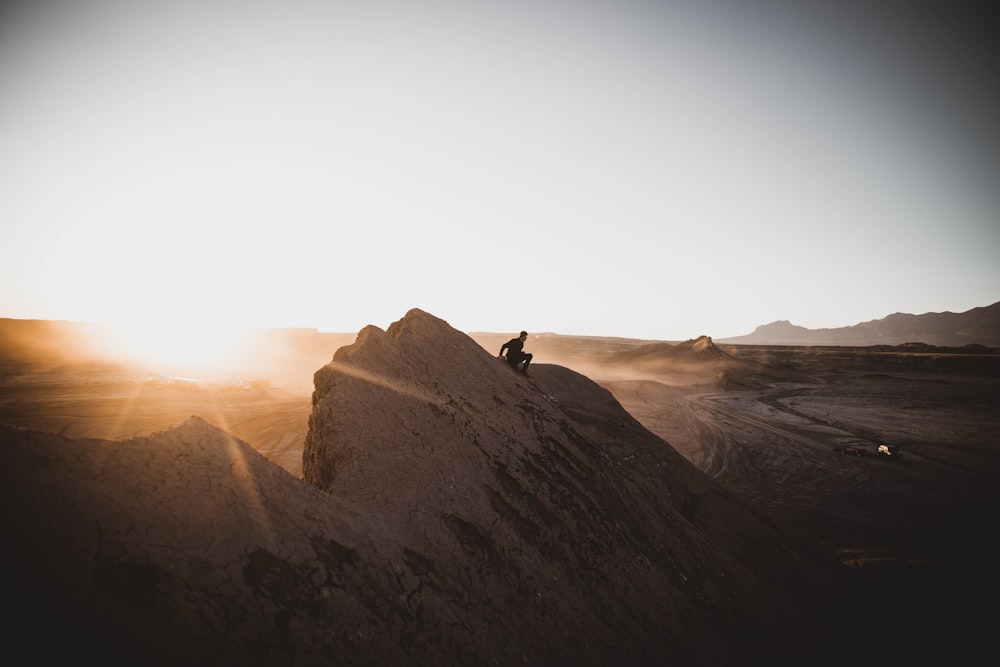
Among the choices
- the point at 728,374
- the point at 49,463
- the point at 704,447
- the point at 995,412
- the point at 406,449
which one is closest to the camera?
the point at 49,463

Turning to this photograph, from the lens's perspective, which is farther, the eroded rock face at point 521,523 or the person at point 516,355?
the person at point 516,355

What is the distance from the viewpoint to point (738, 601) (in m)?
5.07

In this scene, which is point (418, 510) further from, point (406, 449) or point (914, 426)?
point (914, 426)

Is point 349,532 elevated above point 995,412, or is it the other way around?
point 349,532

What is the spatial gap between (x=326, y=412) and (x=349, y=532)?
1.57 m

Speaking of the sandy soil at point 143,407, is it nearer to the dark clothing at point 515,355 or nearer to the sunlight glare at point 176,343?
the dark clothing at point 515,355

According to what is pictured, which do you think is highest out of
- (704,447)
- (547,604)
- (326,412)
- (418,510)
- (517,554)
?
(326,412)

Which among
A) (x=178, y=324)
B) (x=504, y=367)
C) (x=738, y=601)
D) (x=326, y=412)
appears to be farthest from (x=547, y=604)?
(x=178, y=324)

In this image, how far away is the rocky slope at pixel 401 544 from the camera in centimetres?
191

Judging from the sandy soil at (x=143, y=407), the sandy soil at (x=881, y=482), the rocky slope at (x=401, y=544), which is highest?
the rocky slope at (x=401, y=544)

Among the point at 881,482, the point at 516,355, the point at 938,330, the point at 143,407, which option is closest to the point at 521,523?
the point at 516,355

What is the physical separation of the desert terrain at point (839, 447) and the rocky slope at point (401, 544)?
1.95m

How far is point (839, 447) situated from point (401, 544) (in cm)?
2122

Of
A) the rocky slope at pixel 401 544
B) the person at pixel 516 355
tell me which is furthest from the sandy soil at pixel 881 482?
the person at pixel 516 355
